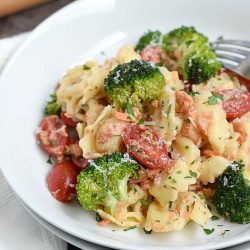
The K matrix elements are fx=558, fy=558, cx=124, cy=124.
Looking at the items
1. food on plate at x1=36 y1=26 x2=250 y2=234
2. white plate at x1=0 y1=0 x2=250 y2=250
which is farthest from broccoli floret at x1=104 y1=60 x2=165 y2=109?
white plate at x1=0 y1=0 x2=250 y2=250

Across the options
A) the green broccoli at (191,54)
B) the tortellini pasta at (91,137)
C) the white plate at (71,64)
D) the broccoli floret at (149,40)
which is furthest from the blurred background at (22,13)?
the tortellini pasta at (91,137)

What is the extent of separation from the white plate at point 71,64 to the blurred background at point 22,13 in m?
1.09

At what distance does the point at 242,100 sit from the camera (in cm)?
367

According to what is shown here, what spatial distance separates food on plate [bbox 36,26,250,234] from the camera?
130 inches

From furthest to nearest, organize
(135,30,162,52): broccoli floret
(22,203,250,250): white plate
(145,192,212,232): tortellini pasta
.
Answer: (135,30,162,52): broccoli floret
(145,192,212,232): tortellini pasta
(22,203,250,250): white plate

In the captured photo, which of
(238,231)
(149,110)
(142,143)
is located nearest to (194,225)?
(238,231)

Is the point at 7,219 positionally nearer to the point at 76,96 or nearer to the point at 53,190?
the point at 53,190

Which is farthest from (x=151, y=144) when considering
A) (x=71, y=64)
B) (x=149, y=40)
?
(x=71, y=64)

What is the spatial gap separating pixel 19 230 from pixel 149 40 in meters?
1.79

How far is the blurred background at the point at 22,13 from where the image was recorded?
17.8 ft

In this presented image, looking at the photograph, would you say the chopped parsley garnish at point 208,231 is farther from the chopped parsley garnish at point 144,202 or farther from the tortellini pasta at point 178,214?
the chopped parsley garnish at point 144,202

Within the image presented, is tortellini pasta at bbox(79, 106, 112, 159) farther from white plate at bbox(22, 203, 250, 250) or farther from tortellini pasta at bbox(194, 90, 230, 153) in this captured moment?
tortellini pasta at bbox(194, 90, 230, 153)

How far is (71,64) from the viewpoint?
4496 mm

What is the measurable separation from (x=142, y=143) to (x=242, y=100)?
0.79m
